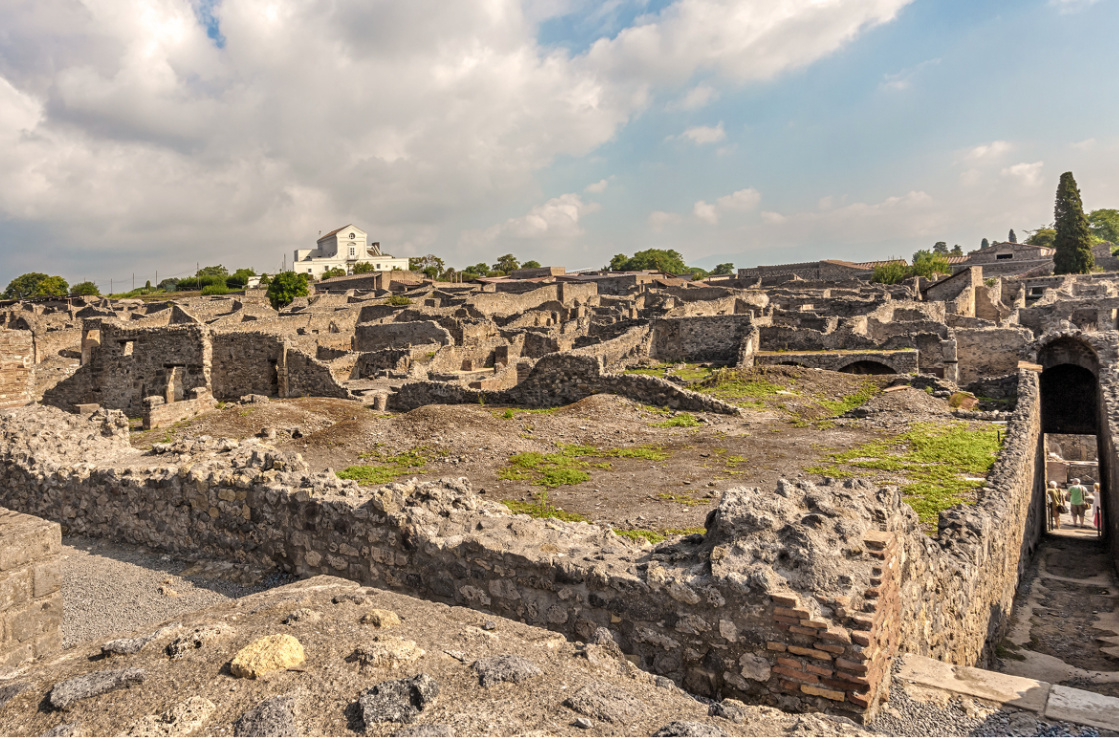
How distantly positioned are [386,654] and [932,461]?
10554mm

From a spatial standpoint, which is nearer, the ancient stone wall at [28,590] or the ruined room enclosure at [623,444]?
the ancient stone wall at [28,590]

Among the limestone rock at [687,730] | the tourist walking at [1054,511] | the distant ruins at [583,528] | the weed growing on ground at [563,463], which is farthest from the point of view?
the tourist walking at [1054,511]

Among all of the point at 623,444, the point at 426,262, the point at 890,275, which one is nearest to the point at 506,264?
the point at 426,262

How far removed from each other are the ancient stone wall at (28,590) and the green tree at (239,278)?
95.0 m

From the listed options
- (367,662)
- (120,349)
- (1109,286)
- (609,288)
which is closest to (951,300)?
(1109,286)

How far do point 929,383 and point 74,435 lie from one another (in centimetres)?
2027

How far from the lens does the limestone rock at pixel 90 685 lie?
149 inches

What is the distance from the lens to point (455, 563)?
5.91 m

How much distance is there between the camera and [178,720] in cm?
357

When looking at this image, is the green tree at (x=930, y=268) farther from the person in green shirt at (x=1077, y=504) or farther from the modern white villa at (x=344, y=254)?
the modern white villa at (x=344, y=254)

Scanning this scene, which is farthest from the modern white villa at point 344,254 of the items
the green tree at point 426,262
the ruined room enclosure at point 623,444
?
the ruined room enclosure at point 623,444

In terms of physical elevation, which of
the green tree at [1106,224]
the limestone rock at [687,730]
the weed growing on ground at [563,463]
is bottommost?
the weed growing on ground at [563,463]

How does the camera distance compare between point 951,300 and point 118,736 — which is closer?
point 118,736

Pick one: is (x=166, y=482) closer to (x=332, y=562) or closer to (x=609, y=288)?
(x=332, y=562)
